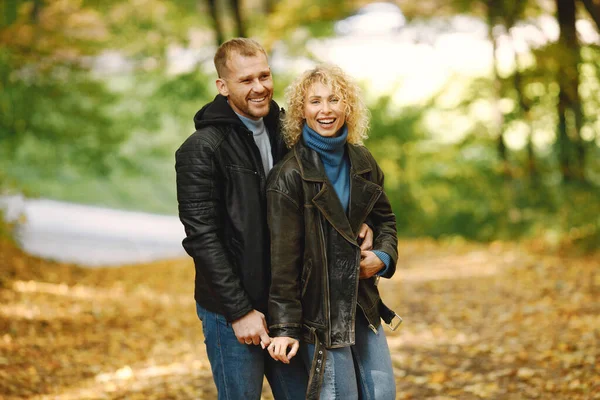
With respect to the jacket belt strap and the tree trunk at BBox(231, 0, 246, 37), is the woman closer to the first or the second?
the jacket belt strap

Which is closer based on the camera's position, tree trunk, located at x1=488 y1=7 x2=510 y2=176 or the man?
the man

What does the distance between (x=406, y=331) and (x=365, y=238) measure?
3.95 meters

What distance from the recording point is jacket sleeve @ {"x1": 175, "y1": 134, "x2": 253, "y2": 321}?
2.56m

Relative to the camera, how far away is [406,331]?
6.48 m

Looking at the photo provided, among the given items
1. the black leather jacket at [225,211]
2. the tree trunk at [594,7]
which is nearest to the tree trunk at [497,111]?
the tree trunk at [594,7]

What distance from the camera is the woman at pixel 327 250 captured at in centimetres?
256

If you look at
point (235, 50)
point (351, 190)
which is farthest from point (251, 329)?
point (235, 50)

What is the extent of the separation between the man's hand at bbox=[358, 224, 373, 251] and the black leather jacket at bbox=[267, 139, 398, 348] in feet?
0.22

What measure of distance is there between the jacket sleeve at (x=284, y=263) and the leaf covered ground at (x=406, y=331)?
2549 millimetres

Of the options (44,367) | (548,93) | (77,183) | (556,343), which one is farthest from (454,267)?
(77,183)

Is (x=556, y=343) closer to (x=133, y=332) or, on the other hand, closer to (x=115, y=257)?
(x=133, y=332)

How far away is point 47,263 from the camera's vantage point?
10234 millimetres

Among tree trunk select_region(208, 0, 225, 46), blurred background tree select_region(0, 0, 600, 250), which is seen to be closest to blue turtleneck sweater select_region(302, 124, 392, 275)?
blurred background tree select_region(0, 0, 600, 250)

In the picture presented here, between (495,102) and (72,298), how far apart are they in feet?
23.8
